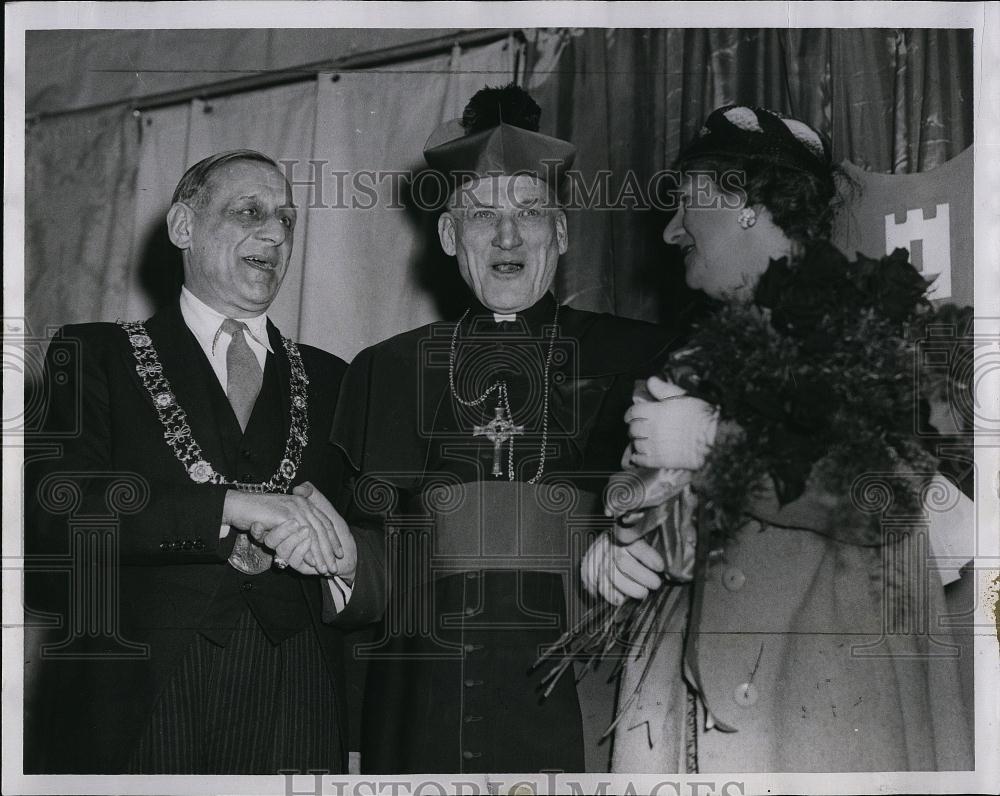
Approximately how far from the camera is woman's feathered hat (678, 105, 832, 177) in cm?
263

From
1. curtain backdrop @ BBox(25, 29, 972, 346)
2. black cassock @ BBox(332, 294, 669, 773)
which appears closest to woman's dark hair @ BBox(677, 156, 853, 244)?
curtain backdrop @ BBox(25, 29, 972, 346)

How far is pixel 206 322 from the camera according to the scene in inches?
104

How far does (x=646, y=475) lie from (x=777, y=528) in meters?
0.29

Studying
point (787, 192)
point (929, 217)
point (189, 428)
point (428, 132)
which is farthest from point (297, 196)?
point (929, 217)

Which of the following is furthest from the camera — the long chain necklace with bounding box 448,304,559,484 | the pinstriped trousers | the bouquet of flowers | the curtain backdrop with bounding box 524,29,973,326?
the curtain backdrop with bounding box 524,29,973,326

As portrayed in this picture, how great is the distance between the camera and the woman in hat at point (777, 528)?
97.3 inches

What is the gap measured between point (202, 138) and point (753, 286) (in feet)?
4.16

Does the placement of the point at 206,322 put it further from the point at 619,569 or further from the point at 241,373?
the point at 619,569

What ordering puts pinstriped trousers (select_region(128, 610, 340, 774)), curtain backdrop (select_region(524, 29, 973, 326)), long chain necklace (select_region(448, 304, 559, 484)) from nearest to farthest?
1. pinstriped trousers (select_region(128, 610, 340, 774))
2. long chain necklace (select_region(448, 304, 559, 484))
3. curtain backdrop (select_region(524, 29, 973, 326))

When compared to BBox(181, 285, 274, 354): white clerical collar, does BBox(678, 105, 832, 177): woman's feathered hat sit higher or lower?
higher

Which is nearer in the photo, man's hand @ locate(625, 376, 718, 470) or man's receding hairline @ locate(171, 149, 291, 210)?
man's hand @ locate(625, 376, 718, 470)

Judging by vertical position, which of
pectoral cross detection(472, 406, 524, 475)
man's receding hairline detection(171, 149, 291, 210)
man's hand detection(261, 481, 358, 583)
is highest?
man's receding hairline detection(171, 149, 291, 210)

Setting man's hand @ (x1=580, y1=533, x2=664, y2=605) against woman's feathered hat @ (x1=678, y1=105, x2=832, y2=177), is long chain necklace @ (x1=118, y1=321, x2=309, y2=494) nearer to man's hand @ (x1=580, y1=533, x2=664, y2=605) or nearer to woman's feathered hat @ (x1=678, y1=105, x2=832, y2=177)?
man's hand @ (x1=580, y1=533, x2=664, y2=605)

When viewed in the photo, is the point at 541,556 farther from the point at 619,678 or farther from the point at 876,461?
the point at 876,461
